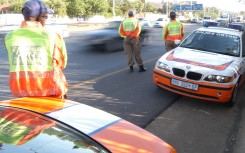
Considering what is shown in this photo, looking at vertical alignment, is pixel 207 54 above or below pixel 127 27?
below

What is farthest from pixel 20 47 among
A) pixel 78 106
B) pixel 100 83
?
pixel 100 83

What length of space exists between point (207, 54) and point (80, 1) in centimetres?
5076

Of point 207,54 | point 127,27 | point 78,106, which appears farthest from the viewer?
point 127,27

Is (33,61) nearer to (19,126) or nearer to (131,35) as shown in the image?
(19,126)

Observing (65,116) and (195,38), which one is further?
(195,38)

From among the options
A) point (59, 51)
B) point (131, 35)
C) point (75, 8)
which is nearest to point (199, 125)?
point (59, 51)

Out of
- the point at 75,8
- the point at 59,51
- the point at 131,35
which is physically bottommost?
the point at 131,35

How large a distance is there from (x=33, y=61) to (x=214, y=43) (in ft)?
17.4

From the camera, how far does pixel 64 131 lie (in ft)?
6.95

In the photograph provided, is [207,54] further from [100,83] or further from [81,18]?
[81,18]

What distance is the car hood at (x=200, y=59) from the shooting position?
5.97 m

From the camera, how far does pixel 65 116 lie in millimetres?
2365

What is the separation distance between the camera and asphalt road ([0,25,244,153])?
14.7 feet

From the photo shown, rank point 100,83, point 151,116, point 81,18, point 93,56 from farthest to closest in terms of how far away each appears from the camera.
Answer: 1. point 81,18
2. point 93,56
3. point 100,83
4. point 151,116
